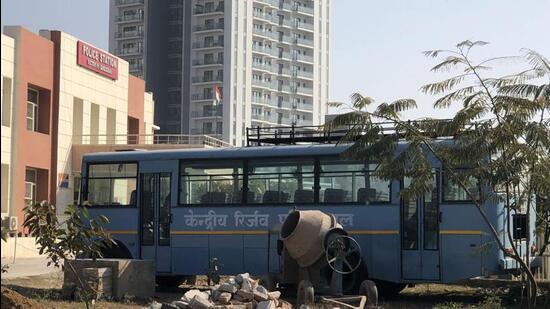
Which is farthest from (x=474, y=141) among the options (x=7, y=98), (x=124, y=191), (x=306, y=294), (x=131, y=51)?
(x=131, y=51)

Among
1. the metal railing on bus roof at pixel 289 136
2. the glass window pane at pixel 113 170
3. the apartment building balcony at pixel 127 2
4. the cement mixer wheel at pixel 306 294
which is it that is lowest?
the cement mixer wheel at pixel 306 294

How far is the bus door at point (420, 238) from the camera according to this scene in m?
16.1

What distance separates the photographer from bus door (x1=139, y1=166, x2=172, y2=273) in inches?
736

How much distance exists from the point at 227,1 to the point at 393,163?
333ft

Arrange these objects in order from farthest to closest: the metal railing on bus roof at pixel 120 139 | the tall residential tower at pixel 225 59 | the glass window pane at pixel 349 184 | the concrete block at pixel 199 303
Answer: the tall residential tower at pixel 225 59 → the metal railing on bus roof at pixel 120 139 → the glass window pane at pixel 349 184 → the concrete block at pixel 199 303

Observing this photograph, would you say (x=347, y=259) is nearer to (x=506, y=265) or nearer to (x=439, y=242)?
(x=439, y=242)

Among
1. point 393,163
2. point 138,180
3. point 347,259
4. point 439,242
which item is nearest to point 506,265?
point 439,242

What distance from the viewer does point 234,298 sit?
1308cm

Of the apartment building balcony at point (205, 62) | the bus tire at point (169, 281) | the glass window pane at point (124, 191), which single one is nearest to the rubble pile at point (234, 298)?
the glass window pane at point (124, 191)

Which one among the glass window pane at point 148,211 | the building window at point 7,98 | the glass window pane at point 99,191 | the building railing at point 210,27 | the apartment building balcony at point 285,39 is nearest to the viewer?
the glass window pane at point 148,211

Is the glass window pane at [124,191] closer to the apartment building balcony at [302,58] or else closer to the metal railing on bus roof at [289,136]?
the metal railing on bus roof at [289,136]

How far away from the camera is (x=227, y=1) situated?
11206cm

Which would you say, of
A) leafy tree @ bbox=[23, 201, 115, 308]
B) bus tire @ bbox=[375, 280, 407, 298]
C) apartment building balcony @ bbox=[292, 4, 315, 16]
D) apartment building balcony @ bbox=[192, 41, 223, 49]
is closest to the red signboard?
bus tire @ bbox=[375, 280, 407, 298]

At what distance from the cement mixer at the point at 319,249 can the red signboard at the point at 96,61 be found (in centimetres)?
3281
